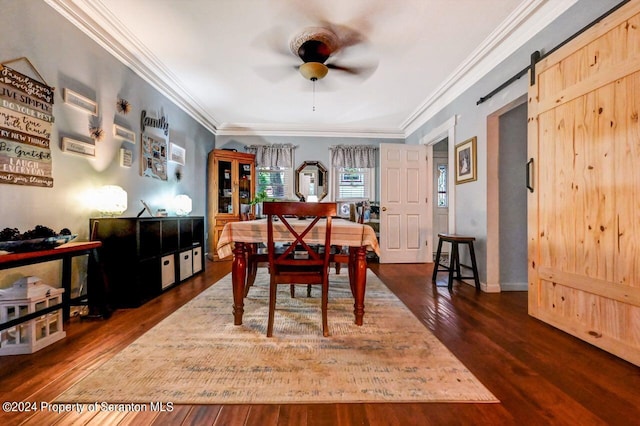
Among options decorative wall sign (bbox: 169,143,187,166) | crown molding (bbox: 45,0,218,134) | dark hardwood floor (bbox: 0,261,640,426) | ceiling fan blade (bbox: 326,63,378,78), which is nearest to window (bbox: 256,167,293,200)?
decorative wall sign (bbox: 169,143,187,166)

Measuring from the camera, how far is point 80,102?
227 centimetres

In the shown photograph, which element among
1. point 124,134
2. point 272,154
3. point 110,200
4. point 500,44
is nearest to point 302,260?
point 110,200

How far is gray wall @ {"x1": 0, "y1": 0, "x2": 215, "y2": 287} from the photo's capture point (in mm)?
1781

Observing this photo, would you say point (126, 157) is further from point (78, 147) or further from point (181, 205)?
point (181, 205)

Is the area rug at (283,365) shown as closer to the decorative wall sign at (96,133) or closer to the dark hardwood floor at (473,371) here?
the dark hardwood floor at (473,371)

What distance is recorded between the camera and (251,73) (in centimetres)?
326

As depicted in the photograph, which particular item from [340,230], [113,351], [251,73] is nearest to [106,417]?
[113,351]

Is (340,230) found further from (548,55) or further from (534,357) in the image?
(548,55)

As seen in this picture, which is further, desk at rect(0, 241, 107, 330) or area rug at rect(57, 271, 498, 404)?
desk at rect(0, 241, 107, 330)

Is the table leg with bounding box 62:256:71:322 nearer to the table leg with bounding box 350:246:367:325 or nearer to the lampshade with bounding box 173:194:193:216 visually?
the lampshade with bounding box 173:194:193:216

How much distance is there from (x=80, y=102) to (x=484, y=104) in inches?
154

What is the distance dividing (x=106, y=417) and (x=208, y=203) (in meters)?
4.22

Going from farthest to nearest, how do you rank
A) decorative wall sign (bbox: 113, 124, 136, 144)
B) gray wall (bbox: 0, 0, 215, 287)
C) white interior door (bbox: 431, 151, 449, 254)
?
white interior door (bbox: 431, 151, 449, 254) < decorative wall sign (bbox: 113, 124, 136, 144) < gray wall (bbox: 0, 0, 215, 287)

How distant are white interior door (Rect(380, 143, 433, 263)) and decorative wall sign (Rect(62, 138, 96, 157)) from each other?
3.69m
